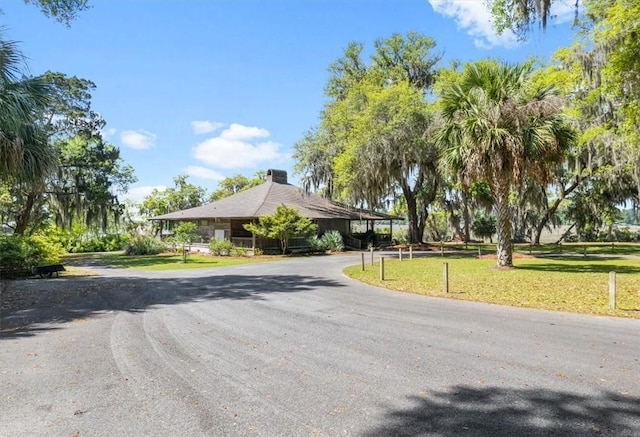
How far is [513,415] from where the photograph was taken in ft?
12.2

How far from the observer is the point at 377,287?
12102 mm

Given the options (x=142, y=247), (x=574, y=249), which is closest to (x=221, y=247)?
(x=142, y=247)

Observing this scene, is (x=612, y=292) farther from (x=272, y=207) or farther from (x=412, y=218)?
(x=412, y=218)

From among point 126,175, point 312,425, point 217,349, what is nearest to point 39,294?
point 217,349

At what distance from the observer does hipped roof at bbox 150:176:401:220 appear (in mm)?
29725

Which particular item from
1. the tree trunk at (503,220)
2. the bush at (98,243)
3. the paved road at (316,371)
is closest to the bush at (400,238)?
the tree trunk at (503,220)

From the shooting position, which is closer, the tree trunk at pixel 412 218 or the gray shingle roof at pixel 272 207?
the gray shingle roof at pixel 272 207

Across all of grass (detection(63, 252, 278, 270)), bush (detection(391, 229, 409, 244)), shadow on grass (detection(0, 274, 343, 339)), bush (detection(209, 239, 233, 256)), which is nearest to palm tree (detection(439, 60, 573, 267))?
shadow on grass (detection(0, 274, 343, 339))

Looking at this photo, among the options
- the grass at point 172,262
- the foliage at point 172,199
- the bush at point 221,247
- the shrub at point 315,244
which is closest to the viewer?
the grass at point 172,262

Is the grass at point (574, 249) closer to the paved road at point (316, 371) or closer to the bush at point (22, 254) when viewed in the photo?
the paved road at point (316, 371)

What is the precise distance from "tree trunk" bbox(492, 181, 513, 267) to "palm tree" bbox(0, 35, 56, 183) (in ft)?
49.7

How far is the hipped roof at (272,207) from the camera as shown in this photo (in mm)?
29725

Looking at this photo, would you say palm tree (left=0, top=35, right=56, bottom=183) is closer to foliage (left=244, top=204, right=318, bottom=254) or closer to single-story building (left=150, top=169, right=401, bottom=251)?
foliage (left=244, top=204, right=318, bottom=254)

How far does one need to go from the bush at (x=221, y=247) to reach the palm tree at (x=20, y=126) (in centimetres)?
1517
